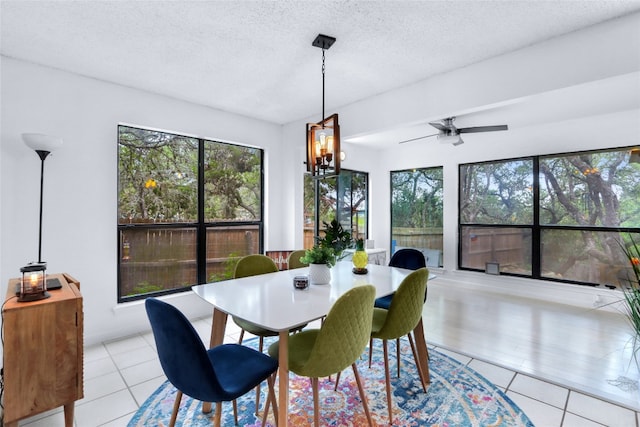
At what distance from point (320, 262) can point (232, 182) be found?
2386mm

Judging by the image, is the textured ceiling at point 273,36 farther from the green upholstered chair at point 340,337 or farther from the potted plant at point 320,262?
the green upholstered chair at point 340,337

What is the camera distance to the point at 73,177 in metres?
2.89

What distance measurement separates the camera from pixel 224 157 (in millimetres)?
4105

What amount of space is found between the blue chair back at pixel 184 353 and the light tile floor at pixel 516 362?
1023 millimetres

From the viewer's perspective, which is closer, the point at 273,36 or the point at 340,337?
the point at 340,337

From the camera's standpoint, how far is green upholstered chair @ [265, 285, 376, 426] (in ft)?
4.91

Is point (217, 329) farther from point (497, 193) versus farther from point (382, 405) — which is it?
point (497, 193)

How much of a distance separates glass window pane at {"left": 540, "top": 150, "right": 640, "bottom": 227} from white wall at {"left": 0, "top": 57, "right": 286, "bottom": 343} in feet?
17.7

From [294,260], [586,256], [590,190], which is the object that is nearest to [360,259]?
[294,260]

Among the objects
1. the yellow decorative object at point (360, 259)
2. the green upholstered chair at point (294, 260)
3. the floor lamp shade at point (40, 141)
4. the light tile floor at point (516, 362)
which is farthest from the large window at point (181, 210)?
the yellow decorative object at point (360, 259)

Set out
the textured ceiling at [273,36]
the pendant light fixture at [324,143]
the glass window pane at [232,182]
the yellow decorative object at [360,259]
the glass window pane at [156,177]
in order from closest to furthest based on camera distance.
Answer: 1. the textured ceiling at [273,36]
2. the pendant light fixture at [324,143]
3. the yellow decorative object at [360,259]
4. the glass window pane at [156,177]
5. the glass window pane at [232,182]

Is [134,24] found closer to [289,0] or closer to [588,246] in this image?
[289,0]

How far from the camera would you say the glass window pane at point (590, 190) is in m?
4.10

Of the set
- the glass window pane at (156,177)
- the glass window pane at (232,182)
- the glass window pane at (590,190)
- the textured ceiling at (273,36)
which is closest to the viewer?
the textured ceiling at (273,36)
